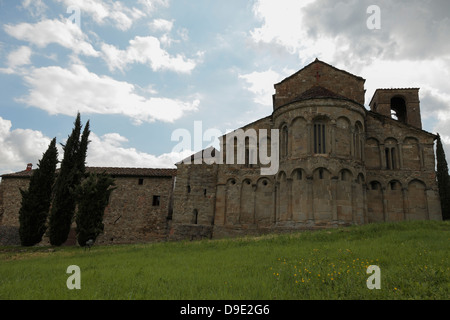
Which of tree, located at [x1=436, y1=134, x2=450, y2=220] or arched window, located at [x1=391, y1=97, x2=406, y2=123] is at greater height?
arched window, located at [x1=391, y1=97, x2=406, y2=123]

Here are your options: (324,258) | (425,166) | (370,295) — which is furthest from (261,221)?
(370,295)

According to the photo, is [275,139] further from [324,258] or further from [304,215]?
[324,258]

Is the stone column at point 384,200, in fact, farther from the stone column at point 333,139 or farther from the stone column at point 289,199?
the stone column at point 289,199

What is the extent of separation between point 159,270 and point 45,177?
17.5m

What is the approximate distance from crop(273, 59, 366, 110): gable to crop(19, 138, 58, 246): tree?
16.5m

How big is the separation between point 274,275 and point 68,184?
17.8 m

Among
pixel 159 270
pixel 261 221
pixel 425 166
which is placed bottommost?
pixel 159 270

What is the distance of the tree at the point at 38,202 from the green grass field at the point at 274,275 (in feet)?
41.4

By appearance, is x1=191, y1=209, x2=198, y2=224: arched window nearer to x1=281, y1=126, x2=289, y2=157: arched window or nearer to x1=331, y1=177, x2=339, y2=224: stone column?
x1=281, y1=126, x2=289, y2=157: arched window

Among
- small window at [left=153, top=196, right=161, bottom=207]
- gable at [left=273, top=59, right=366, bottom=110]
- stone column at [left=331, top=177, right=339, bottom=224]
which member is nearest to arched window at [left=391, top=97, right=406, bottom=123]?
gable at [left=273, top=59, right=366, bottom=110]

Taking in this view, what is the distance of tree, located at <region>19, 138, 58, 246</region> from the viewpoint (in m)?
21.6

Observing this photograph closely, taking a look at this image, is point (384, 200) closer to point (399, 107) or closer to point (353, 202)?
point (353, 202)

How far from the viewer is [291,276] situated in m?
7.54
